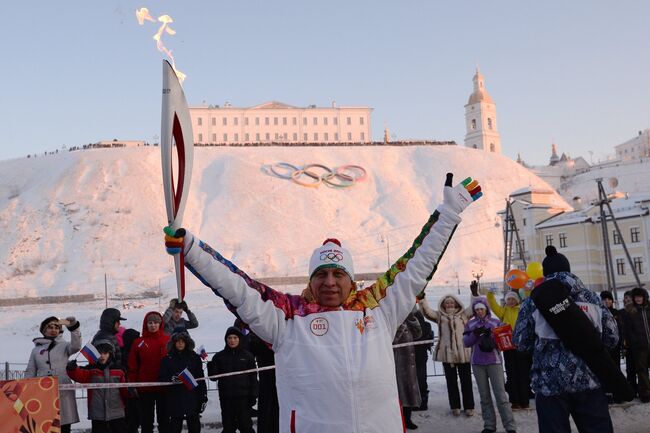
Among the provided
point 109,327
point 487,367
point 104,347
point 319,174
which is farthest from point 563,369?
point 319,174

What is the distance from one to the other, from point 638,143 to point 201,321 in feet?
507

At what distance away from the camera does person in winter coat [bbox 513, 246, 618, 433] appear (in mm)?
5129

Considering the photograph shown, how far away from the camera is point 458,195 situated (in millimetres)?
4066

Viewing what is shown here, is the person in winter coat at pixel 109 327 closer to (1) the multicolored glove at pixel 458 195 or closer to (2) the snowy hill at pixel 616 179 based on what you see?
(1) the multicolored glove at pixel 458 195

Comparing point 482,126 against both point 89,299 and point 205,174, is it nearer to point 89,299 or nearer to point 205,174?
point 205,174

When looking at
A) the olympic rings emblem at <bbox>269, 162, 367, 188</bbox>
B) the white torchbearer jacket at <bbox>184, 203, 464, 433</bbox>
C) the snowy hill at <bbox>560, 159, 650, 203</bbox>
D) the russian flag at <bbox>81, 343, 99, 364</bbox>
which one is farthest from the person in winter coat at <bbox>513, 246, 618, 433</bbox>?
the snowy hill at <bbox>560, 159, 650, 203</bbox>

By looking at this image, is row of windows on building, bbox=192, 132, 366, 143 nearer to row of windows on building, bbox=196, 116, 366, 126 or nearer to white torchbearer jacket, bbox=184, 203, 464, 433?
row of windows on building, bbox=196, 116, 366, 126

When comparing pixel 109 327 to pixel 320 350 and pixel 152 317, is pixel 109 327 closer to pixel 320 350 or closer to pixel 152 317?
pixel 152 317

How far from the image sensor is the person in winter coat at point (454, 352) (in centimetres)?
978

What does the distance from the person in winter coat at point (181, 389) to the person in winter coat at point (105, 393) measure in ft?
1.77

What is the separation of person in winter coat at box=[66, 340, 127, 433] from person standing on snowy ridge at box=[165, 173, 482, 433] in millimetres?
4927

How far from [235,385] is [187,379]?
2.24ft

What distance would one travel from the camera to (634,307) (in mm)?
10664

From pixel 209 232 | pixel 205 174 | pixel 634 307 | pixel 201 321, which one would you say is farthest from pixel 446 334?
pixel 205 174
